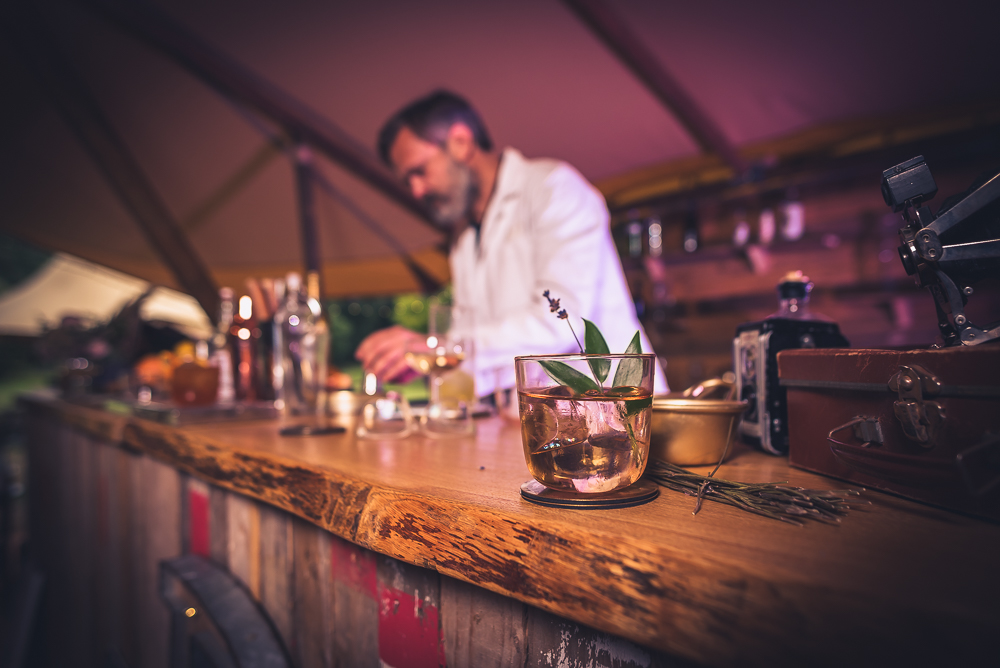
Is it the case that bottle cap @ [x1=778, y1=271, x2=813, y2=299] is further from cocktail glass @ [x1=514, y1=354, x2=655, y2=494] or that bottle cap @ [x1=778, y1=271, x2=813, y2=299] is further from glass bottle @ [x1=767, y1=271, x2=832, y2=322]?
cocktail glass @ [x1=514, y1=354, x2=655, y2=494]

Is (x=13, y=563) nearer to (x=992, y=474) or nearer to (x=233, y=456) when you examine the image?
(x=233, y=456)

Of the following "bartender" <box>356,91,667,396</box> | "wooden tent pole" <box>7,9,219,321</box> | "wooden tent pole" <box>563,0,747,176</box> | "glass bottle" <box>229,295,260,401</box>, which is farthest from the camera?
"wooden tent pole" <box>7,9,219,321</box>

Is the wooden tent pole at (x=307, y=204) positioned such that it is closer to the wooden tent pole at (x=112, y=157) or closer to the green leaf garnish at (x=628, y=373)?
the wooden tent pole at (x=112, y=157)

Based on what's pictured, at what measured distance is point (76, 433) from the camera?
196 centimetres

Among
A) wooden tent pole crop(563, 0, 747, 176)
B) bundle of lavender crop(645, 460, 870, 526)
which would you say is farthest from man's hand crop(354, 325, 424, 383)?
wooden tent pole crop(563, 0, 747, 176)

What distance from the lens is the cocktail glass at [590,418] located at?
0.47 meters

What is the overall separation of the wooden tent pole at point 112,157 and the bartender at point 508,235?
129 inches

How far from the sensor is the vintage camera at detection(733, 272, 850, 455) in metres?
0.67

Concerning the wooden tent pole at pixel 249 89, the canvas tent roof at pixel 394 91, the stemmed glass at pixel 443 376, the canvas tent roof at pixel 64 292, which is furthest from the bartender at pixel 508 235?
the canvas tent roof at pixel 64 292

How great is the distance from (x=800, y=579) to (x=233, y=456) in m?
0.87

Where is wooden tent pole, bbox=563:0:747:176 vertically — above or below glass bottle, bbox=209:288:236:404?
above

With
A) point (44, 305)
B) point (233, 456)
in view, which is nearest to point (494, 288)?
point (233, 456)

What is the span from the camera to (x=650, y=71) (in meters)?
2.41

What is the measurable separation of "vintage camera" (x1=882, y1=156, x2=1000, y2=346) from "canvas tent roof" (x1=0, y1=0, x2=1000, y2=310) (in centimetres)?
187
